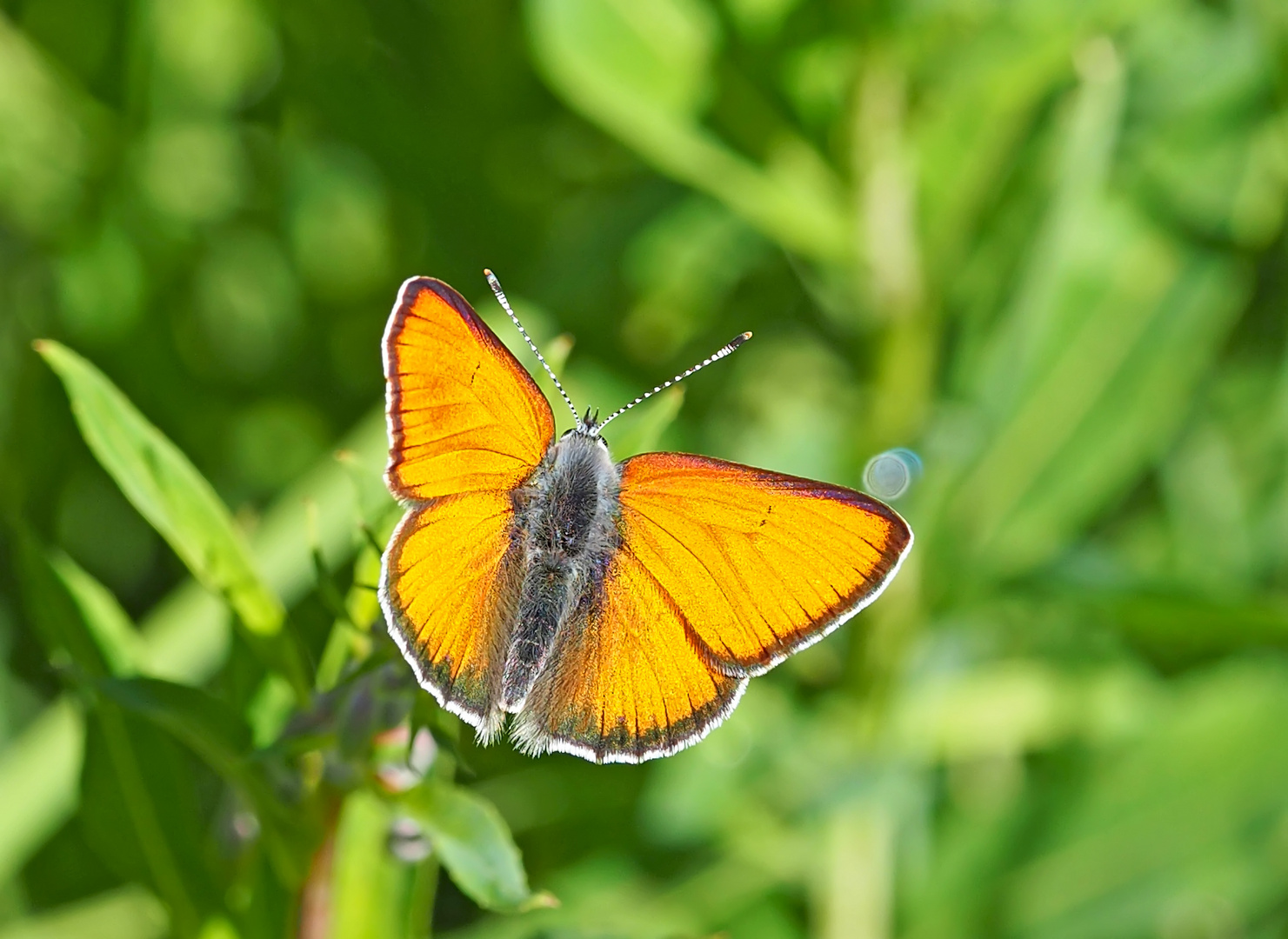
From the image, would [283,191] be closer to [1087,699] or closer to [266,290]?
[266,290]

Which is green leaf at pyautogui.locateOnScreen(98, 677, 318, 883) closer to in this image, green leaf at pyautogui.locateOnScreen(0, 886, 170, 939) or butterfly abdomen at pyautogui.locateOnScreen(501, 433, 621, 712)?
butterfly abdomen at pyautogui.locateOnScreen(501, 433, 621, 712)

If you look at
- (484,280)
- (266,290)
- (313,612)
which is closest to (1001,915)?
(313,612)

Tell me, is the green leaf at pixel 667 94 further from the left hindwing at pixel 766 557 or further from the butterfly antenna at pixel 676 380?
the left hindwing at pixel 766 557

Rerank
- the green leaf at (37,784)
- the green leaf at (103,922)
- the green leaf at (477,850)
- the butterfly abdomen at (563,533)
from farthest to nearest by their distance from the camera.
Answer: the green leaf at (103,922) → the green leaf at (37,784) → the butterfly abdomen at (563,533) → the green leaf at (477,850)

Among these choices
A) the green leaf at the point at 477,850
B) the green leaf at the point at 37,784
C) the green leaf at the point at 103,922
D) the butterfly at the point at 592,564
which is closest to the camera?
the green leaf at the point at 477,850

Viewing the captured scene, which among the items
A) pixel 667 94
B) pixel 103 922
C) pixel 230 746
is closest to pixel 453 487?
pixel 230 746

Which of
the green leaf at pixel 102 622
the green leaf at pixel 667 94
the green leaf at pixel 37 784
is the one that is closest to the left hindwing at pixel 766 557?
the green leaf at pixel 102 622

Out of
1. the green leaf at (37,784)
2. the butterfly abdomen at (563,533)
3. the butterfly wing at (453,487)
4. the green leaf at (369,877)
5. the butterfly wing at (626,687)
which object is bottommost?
the green leaf at (37,784)
